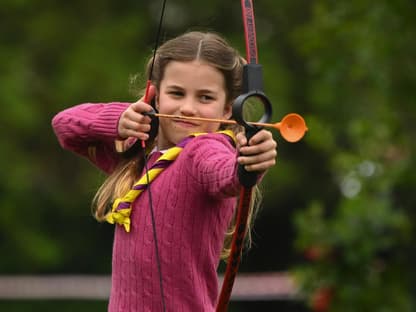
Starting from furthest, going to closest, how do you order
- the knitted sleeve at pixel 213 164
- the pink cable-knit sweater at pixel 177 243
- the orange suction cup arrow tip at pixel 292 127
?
the pink cable-knit sweater at pixel 177 243 < the knitted sleeve at pixel 213 164 < the orange suction cup arrow tip at pixel 292 127

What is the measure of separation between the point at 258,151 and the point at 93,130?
3.93 ft

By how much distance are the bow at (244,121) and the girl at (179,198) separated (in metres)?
0.14

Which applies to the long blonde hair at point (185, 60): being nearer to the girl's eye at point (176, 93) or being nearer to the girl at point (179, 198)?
the girl at point (179, 198)

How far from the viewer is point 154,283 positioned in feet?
12.0

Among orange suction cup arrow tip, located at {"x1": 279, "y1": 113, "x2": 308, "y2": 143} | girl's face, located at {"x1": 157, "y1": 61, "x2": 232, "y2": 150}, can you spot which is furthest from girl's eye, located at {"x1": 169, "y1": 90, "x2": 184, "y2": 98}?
orange suction cup arrow tip, located at {"x1": 279, "y1": 113, "x2": 308, "y2": 143}

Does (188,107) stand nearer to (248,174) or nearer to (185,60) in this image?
(185,60)

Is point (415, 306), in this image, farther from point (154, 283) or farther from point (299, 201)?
point (299, 201)

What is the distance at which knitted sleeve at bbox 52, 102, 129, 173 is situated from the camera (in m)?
4.00

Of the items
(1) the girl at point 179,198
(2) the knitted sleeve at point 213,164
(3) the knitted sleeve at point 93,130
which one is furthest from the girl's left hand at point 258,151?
(3) the knitted sleeve at point 93,130

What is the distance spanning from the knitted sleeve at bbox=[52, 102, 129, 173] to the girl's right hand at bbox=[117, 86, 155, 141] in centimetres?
16

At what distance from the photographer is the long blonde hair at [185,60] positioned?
3.76m

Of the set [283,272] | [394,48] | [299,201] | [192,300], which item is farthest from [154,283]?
[299,201]

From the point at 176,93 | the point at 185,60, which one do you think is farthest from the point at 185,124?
the point at 185,60

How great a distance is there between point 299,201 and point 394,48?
10063mm
